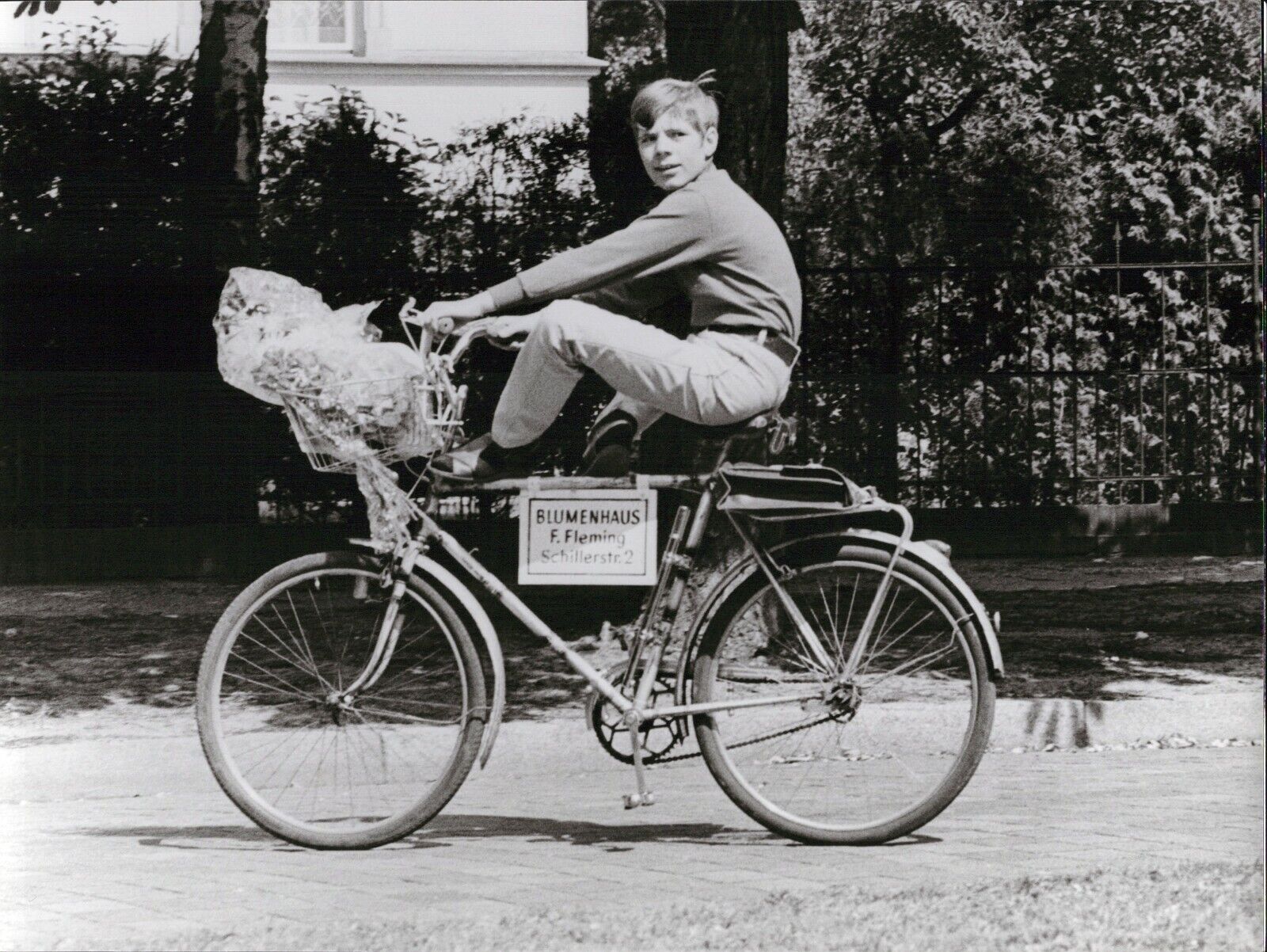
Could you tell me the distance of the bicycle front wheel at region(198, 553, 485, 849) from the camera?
168 inches

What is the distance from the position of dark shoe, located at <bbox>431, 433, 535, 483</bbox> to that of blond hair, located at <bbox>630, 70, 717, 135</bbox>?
1.03 metres

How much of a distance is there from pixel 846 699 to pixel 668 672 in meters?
0.45

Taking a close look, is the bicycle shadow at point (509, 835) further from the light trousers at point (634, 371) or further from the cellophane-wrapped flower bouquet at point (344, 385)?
the light trousers at point (634, 371)

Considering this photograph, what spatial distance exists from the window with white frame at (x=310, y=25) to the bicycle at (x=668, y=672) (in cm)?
118

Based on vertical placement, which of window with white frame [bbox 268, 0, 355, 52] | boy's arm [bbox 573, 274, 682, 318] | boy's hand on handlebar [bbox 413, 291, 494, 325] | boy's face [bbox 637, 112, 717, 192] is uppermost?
window with white frame [bbox 268, 0, 355, 52]

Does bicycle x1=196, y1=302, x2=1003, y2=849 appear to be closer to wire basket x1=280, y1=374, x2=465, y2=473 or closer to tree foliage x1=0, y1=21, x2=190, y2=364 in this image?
wire basket x1=280, y1=374, x2=465, y2=473

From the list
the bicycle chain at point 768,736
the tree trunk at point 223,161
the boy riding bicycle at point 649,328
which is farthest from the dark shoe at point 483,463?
the tree trunk at point 223,161

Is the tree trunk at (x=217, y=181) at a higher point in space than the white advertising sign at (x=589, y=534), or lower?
higher

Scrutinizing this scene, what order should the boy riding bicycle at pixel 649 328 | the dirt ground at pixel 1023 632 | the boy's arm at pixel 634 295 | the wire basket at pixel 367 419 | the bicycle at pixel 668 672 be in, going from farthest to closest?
the dirt ground at pixel 1023 632, the boy's arm at pixel 634 295, the boy riding bicycle at pixel 649 328, the bicycle at pixel 668 672, the wire basket at pixel 367 419

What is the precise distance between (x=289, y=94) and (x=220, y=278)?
23.6 inches

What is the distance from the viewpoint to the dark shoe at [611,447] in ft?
14.6

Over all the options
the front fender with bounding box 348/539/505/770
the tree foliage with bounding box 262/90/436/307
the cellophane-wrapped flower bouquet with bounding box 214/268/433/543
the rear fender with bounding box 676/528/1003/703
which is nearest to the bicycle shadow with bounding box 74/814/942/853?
the front fender with bounding box 348/539/505/770

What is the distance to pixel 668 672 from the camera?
438 cm

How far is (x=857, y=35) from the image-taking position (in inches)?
216
